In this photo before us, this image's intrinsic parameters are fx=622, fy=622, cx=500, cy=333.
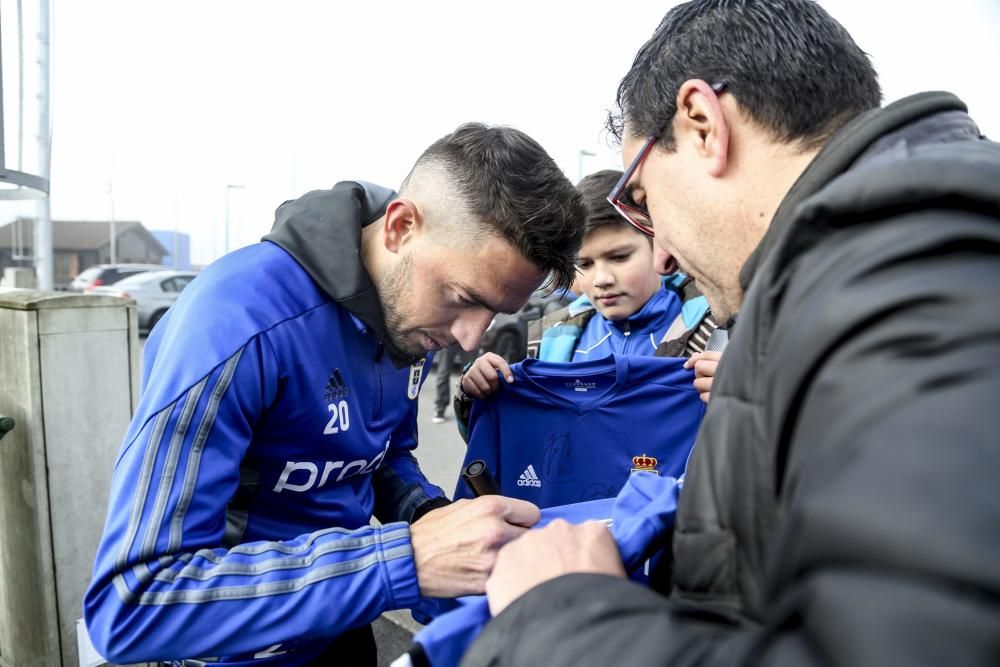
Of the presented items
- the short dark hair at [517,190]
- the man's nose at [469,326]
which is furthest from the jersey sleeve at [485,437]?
the short dark hair at [517,190]

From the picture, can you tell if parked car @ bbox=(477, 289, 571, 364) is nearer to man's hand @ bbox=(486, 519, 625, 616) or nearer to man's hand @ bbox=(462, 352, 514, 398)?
man's hand @ bbox=(462, 352, 514, 398)

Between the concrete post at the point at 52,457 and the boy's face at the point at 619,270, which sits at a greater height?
the boy's face at the point at 619,270

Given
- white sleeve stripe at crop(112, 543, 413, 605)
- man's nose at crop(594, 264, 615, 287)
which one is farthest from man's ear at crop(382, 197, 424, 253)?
man's nose at crop(594, 264, 615, 287)

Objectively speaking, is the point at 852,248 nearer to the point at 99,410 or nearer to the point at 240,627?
the point at 240,627

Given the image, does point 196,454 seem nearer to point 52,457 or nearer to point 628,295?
point 52,457

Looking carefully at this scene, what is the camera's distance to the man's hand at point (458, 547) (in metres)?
1.25

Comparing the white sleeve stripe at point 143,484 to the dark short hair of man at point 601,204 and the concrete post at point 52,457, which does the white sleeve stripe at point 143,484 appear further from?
the dark short hair of man at point 601,204

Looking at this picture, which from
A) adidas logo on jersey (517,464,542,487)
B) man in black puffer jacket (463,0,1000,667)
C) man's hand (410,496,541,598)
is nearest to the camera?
man in black puffer jacket (463,0,1000,667)

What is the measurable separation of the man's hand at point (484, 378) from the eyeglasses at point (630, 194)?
2.88 feet

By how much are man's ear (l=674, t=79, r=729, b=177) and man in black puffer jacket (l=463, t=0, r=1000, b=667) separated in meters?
0.24

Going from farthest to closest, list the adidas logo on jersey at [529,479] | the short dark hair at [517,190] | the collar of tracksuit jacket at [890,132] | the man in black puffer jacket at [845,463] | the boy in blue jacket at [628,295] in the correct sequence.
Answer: the boy in blue jacket at [628,295] → the adidas logo on jersey at [529,479] → the short dark hair at [517,190] → the collar of tracksuit jacket at [890,132] → the man in black puffer jacket at [845,463]

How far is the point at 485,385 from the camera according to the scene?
236 centimetres

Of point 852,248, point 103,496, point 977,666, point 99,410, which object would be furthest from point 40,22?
point 977,666

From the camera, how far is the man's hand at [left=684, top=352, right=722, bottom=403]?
2.07m
